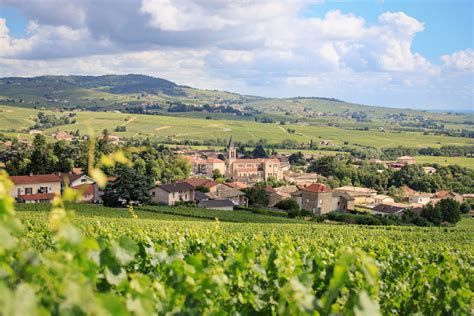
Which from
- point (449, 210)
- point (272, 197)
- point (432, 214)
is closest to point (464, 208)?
point (449, 210)

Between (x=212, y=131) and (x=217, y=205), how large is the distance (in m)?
110

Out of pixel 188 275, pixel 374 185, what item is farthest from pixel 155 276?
pixel 374 185

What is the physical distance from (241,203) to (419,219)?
938 inches

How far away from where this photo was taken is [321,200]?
6544 cm

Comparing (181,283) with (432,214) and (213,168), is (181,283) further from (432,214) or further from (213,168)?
(213,168)

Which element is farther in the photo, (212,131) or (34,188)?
(212,131)

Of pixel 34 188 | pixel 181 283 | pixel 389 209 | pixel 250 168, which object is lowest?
pixel 250 168

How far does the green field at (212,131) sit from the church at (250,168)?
5041 cm

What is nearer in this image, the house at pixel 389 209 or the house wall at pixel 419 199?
the house at pixel 389 209

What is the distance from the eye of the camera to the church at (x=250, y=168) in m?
103

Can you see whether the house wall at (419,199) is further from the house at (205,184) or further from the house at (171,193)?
the house at (171,193)

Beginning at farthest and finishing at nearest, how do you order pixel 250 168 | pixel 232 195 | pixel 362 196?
pixel 250 168 → pixel 362 196 → pixel 232 195

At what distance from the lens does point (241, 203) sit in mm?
69875

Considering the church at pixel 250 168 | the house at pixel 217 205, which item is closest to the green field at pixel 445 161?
the church at pixel 250 168
